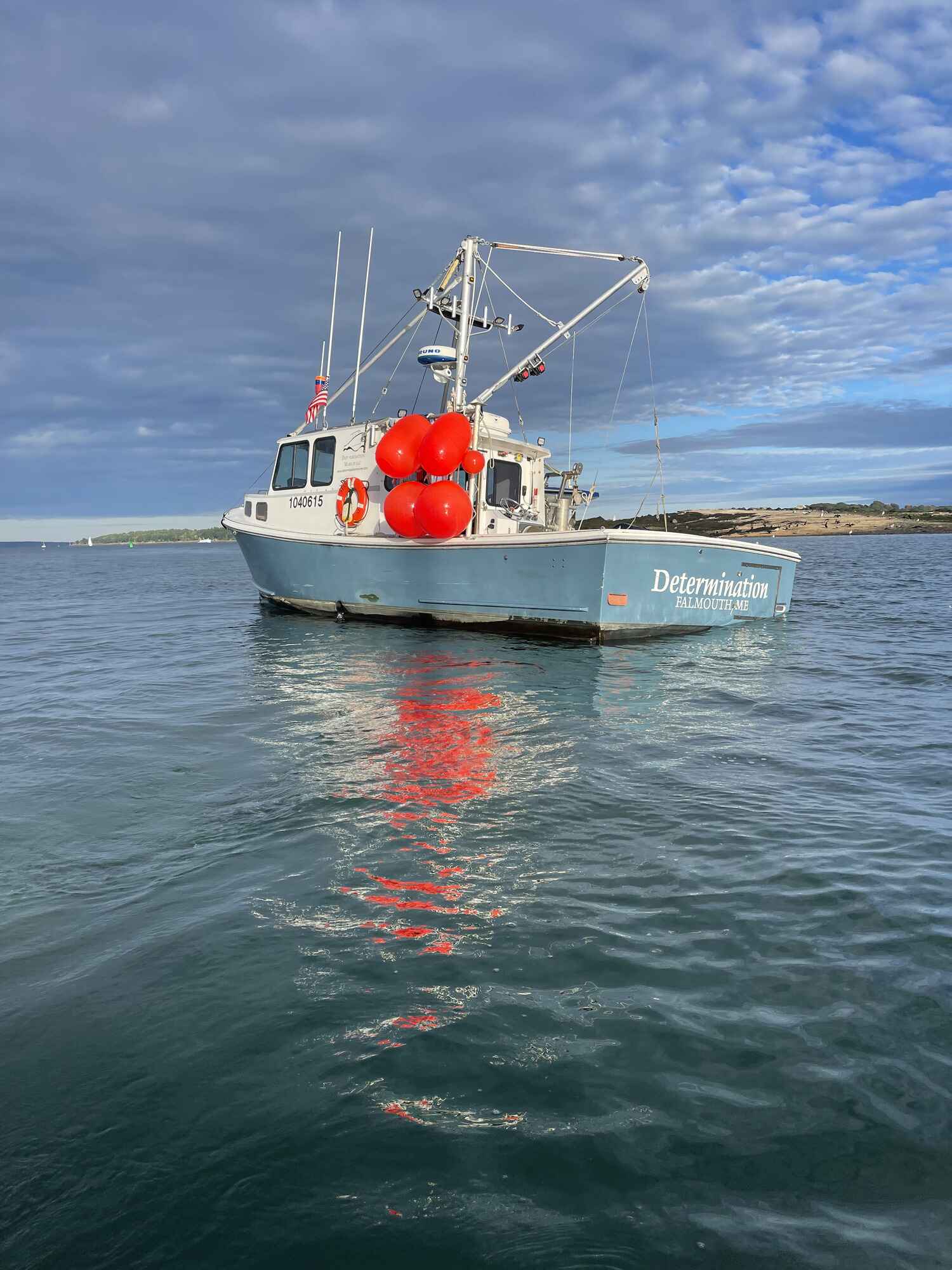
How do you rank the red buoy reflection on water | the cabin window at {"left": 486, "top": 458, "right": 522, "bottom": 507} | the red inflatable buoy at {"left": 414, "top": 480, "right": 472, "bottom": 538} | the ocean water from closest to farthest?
the ocean water
the red buoy reflection on water
the red inflatable buoy at {"left": 414, "top": 480, "right": 472, "bottom": 538}
the cabin window at {"left": 486, "top": 458, "right": 522, "bottom": 507}

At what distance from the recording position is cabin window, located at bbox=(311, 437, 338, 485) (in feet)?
53.4

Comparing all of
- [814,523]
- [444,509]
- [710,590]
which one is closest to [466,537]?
[444,509]

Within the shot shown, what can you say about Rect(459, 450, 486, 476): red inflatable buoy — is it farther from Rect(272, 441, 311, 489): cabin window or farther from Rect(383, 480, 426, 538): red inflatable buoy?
Rect(272, 441, 311, 489): cabin window

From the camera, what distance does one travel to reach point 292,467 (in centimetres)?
1742

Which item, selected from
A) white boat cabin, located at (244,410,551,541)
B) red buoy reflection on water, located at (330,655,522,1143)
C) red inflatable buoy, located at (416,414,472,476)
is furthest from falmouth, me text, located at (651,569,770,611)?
red buoy reflection on water, located at (330,655,522,1143)

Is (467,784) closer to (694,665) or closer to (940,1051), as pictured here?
(940,1051)

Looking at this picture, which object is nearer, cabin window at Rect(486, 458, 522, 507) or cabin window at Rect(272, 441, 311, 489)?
cabin window at Rect(486, 458, 522, 507)

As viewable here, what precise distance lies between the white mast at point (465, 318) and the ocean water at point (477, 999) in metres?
10.2

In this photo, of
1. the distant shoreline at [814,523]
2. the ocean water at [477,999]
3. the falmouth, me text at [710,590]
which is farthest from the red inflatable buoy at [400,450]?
the distant shoreline at [814,523]

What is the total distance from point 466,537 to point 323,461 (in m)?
4.81

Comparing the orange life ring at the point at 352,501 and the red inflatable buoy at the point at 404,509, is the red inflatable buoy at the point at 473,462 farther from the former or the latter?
the orange life ring at the point at 352,501

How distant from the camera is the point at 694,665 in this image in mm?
10688

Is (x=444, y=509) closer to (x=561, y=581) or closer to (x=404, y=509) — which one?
(x=404, y=509)

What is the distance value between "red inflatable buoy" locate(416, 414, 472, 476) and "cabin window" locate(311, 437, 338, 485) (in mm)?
3570
